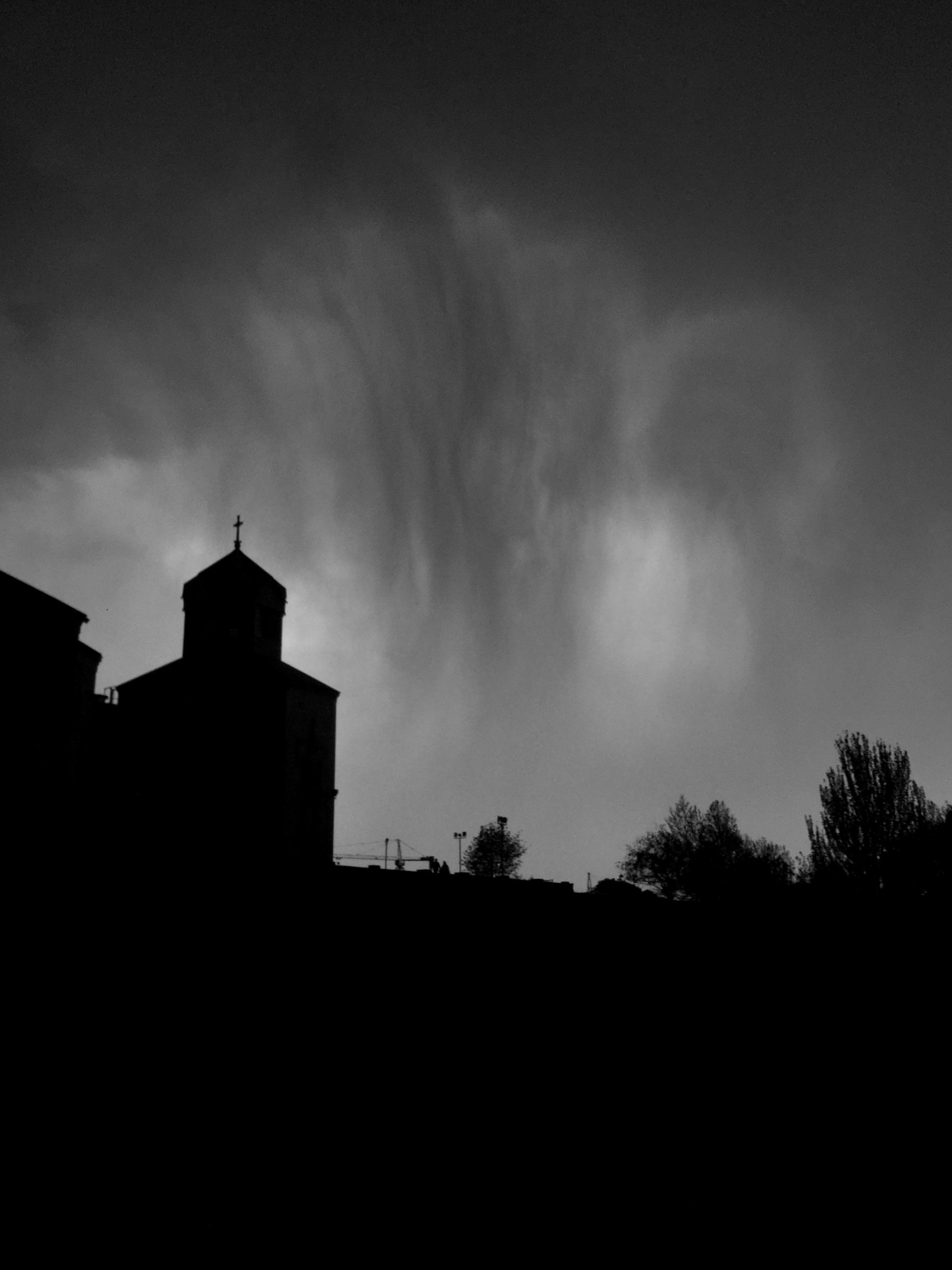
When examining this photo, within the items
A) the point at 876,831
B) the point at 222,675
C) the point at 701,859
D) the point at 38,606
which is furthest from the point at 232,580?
the point at 701,859

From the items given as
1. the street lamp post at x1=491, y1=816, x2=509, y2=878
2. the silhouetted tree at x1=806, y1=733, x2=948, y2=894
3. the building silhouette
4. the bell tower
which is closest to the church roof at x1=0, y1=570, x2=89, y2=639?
the building silhouette

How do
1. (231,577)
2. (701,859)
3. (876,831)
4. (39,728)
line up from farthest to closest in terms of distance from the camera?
(701,859), (876,831), (231,577), (39,728)

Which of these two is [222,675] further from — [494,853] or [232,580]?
[494,853]

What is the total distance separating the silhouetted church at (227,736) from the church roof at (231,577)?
33 millimetres

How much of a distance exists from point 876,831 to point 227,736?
39.7 metres

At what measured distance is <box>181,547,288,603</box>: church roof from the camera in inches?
1187

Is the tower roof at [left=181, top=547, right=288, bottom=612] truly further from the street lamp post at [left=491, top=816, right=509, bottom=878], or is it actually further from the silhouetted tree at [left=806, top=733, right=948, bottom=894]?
the street lamp post at [left=491, top=816, right=509, bottom=878]

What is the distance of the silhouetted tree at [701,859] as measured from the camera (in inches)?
3083

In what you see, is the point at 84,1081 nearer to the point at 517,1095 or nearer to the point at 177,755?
the point at 517,1095

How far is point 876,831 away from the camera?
49844mm

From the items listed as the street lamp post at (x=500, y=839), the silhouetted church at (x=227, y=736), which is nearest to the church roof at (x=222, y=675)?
the silhouetted church at (x=227, y=736)

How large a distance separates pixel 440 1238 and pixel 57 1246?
3.82m

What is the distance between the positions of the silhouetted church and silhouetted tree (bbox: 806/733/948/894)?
32.4m

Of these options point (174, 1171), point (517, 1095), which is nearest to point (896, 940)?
point (517, 1095)
